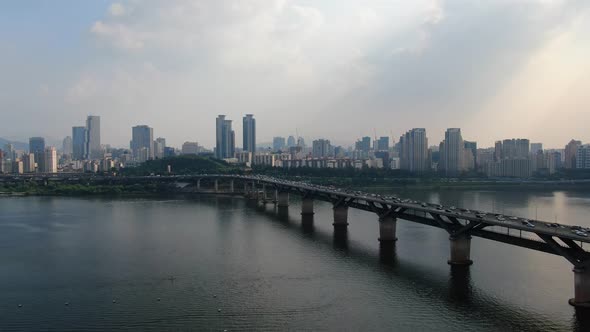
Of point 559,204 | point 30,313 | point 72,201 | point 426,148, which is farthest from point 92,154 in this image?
point 30,313

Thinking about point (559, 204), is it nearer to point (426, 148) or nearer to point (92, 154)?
point (426, 148)

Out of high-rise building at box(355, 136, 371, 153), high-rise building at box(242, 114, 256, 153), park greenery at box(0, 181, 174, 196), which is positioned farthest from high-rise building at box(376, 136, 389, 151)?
park greenery at box(0, 181, 174, 196)

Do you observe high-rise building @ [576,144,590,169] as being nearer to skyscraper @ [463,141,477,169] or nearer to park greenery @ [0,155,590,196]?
park greenery @ [0,155,590,196]

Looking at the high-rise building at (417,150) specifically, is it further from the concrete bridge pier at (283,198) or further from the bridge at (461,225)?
the concrete bridge pier at (283,198)

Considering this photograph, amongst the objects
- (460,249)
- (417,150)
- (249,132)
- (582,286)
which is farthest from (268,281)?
(249,132)

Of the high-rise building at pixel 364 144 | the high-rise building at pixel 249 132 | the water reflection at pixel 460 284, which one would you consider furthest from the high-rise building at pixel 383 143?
the water reflection at pixel 460 284
